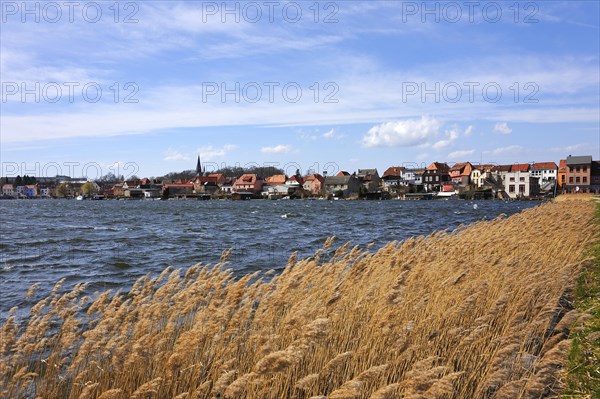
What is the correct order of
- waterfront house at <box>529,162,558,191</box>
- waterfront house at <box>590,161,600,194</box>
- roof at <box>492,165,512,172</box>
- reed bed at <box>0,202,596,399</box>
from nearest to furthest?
reed bed at <box>0,202,596,399</box> < waterfront house at <box>590,161,600,194</box> < waterfront house at <box>529,162,558,191</box> < roof at <box>492,165,512,172</box>

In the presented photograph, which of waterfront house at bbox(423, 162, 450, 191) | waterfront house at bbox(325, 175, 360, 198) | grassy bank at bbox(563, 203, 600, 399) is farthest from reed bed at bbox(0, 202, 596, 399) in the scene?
waterfront house at bbox(423, 162, 450, 191)

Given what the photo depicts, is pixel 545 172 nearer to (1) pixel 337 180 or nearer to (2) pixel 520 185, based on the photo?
(2) pixel 520 185

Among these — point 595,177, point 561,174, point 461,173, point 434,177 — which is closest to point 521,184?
point 561,174

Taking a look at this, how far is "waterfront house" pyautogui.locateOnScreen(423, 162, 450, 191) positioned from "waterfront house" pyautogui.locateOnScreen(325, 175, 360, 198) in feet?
87.9

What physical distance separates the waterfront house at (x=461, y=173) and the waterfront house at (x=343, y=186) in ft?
118

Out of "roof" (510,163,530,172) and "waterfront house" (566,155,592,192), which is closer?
"waterfront house" (566,155,592,192)

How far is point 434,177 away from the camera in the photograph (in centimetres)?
19338

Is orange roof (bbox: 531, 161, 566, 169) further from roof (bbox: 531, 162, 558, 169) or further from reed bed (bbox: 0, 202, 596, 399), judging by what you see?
reed bed (bbox: 0, 202, 596, 399)

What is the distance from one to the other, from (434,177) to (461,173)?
10202 mm

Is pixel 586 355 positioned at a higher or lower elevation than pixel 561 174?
lower

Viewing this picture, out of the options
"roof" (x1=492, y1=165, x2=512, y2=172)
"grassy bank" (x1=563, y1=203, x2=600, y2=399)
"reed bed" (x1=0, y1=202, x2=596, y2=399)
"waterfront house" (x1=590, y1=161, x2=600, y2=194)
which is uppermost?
"roof" (x1=492, y1=165, x2=512, y2=172)

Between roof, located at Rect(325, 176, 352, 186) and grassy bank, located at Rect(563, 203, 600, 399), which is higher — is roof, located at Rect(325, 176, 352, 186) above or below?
above

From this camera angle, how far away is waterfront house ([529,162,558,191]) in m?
162

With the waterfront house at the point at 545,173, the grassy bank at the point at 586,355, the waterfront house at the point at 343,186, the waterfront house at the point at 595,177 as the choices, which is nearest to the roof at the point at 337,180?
the waterfront house at the point at 343,186
